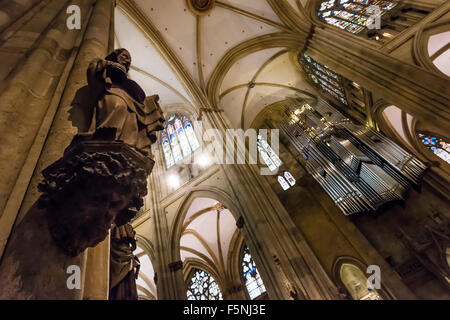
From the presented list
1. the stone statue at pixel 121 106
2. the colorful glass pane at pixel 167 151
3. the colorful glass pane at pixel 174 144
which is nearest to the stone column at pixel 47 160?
the stone statue at pixel 121 106

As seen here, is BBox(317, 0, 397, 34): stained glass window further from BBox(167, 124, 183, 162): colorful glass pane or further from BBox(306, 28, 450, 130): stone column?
BBox(167, 124, 183, 162): colorful glass pane

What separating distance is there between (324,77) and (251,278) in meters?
9.10

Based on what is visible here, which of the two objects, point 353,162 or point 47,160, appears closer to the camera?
point 47,160

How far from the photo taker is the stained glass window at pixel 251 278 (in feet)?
35.5

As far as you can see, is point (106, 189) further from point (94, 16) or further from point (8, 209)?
point (94, 16)

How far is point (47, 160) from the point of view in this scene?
1546 mm

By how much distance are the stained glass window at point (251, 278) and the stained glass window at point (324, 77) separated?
7.94 meters

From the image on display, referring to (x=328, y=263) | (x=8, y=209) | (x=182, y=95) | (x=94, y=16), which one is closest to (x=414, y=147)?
(x=328, y=263)

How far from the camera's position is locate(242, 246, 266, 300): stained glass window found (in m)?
10.8

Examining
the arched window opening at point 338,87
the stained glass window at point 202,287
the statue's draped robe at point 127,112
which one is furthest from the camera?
the stained glass window at point 202,287

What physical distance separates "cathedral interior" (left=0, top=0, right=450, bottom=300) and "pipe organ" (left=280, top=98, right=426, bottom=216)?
0.18ft

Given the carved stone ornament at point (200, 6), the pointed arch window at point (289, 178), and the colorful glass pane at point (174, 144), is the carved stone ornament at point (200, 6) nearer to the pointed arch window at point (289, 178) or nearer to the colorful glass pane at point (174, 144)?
the colorful glass pane at point (174, 144)

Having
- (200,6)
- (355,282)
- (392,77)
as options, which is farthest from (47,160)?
(200,6)

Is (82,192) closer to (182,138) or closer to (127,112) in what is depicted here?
(127,112)
